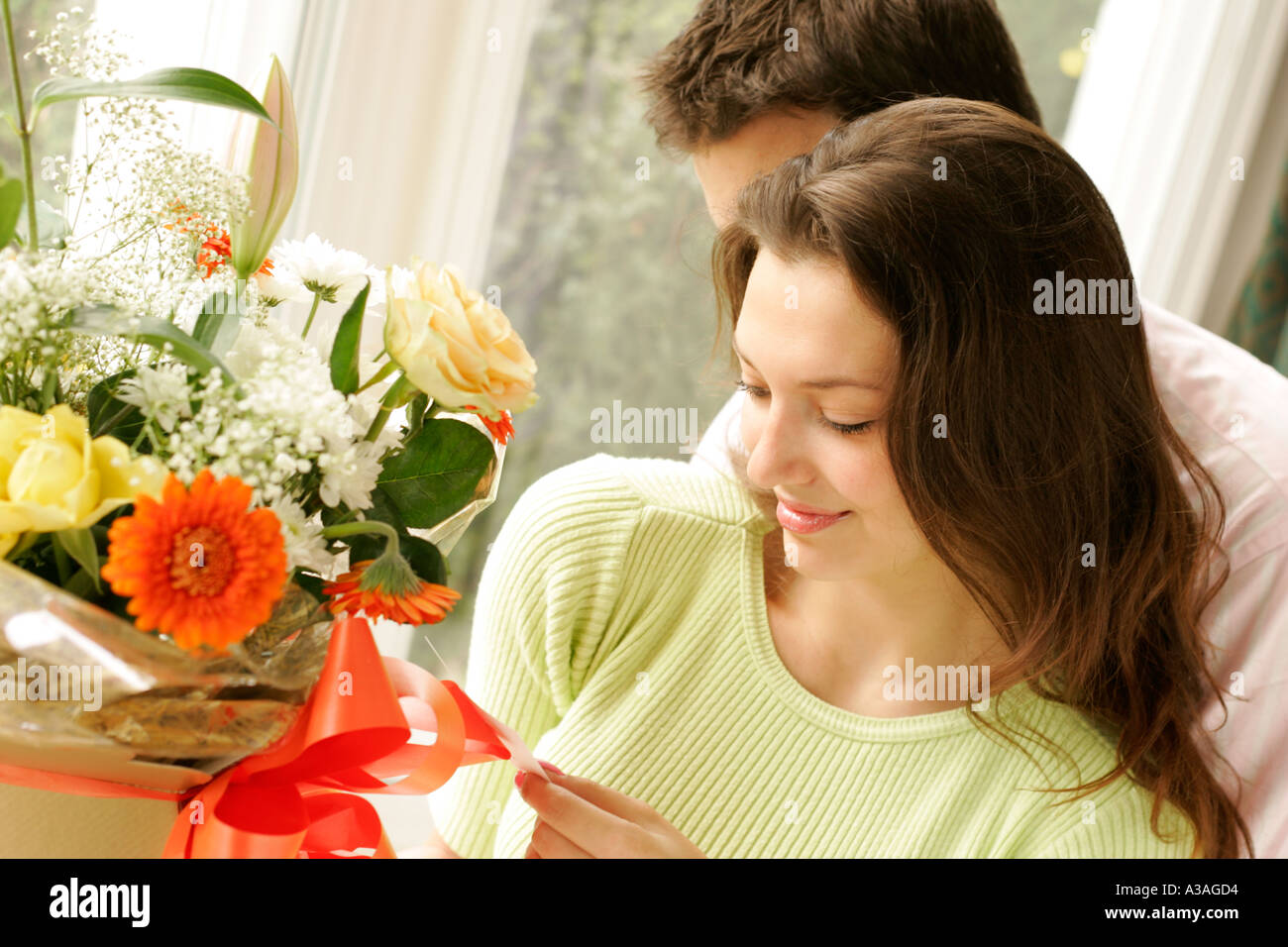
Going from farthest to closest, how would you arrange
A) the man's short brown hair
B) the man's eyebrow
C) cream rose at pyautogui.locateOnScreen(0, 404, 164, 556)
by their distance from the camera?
the man's short brown hair
the man's eyebrow
cream rose at pyautogui.locateOnScreen(0, 404, 164, 556)

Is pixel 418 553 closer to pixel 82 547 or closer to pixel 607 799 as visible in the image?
pixel 82 547

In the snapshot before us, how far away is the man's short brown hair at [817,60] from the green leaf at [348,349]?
750 mm

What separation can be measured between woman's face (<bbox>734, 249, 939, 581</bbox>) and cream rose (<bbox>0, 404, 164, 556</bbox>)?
57 centimetres

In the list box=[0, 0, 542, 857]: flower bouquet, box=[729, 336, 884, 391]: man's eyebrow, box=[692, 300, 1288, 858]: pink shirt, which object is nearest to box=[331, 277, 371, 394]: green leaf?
box=[0, 0, 542, 857]: flower bouquet

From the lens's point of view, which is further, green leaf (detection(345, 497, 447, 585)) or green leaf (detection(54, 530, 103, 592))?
green leaf (detection(345, 497, 447, 585))

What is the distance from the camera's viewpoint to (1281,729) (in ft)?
4.26

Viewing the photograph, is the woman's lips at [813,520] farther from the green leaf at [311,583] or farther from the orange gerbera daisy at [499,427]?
the green leaf at [311,583]

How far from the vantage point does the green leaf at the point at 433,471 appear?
0.65 metres

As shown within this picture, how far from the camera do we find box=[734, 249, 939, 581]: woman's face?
995 mm

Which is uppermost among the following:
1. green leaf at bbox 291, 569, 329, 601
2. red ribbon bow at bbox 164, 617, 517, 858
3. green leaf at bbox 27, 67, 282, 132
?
green leaf at bbox 27, 67, 282, 132

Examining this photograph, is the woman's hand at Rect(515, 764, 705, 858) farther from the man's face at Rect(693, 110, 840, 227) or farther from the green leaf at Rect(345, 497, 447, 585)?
the man's face at Rect(693, 110, 840, 227)

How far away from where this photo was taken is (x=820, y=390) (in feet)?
3.28

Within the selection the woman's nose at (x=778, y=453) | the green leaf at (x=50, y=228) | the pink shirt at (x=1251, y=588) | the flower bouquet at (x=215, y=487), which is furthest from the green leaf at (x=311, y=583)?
the pink shirt at (x=1251, y=588)
